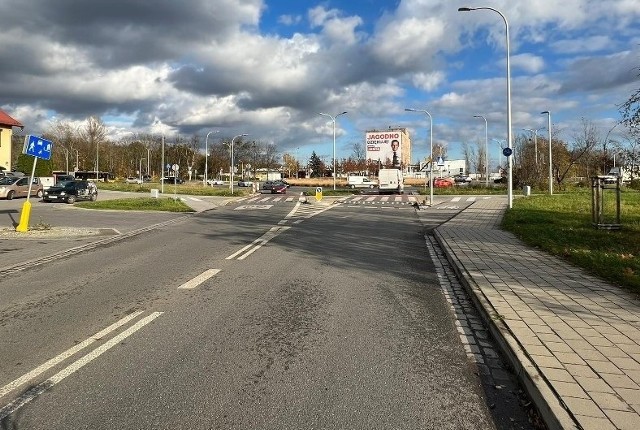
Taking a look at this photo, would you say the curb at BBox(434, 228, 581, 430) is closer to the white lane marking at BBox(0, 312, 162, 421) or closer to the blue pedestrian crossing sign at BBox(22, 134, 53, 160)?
the white lane marking at BBox(0, 312, 162, 421)

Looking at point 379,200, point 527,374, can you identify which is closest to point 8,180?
point 379,200

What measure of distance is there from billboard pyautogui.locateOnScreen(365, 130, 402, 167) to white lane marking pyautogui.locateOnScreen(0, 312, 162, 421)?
84764mm

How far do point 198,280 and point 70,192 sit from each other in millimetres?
29453

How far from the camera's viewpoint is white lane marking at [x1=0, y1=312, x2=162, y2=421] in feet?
12.3

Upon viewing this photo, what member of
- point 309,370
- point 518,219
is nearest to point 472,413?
point 309,370

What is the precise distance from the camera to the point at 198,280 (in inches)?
339

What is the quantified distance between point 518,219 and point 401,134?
237ft

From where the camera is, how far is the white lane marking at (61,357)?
4145 mm

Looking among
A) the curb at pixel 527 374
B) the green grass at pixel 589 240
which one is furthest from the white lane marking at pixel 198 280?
the green grass at pixel 589 240

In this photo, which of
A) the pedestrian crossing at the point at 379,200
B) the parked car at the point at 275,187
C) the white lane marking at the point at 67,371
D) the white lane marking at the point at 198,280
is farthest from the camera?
the parked car at the point at 275,187

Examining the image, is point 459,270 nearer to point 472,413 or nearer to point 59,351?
point 472,413

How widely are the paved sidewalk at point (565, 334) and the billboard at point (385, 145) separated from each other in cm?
7949

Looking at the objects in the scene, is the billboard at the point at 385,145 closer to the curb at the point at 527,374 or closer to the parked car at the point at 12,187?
the parked car at the point at 12,187

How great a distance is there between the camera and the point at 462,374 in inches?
178
